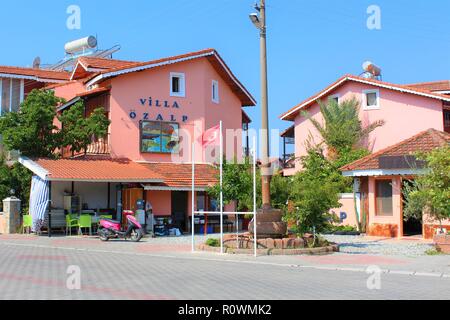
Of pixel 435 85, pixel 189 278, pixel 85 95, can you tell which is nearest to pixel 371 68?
pixel 435 85

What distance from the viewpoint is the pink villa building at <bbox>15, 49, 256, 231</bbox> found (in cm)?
2653

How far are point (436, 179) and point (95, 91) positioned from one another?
18389mm

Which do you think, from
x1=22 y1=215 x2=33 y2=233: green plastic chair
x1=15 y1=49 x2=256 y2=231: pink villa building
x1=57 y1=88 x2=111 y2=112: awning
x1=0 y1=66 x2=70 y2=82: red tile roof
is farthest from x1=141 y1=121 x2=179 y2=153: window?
x1=0 y1=66 x2=70 y2=82: red tile roof

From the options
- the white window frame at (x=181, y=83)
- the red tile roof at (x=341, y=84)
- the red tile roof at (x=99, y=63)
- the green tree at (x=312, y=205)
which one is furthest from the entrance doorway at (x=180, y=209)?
the green tree at (x=312, y=205)

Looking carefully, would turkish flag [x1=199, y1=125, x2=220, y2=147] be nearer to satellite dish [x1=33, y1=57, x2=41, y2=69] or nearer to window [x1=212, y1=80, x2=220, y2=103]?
window [x1=212, y1=80, x2=220, y2=103]

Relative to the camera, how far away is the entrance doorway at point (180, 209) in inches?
1142

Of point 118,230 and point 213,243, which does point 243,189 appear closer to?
point 213,243

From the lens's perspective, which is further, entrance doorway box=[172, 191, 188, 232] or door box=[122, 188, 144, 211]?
entrance doorway box=[172, 191, 188, 232]

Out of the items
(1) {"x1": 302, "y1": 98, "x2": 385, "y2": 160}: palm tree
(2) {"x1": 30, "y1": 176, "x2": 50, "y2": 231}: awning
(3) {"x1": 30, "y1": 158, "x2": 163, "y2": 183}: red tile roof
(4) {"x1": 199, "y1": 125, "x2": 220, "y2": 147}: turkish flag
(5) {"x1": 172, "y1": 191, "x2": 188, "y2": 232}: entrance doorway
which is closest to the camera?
(4) {"x1": 199, "y1": 125, "x2": 220, "y2": 147}: turkish flag

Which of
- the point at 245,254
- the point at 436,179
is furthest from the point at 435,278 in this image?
the point at 245,254

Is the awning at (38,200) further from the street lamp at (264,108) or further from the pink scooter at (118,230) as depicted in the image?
the street lamp at (264,108)

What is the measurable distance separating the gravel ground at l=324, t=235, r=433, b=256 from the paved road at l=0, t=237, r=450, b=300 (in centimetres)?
206

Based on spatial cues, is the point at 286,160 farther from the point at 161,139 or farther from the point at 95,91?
the point at 95,91

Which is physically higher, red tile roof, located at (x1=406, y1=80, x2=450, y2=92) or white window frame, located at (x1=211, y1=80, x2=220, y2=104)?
red tile roof, located at (x1=406, y1=80, x2=450, y2=92)
